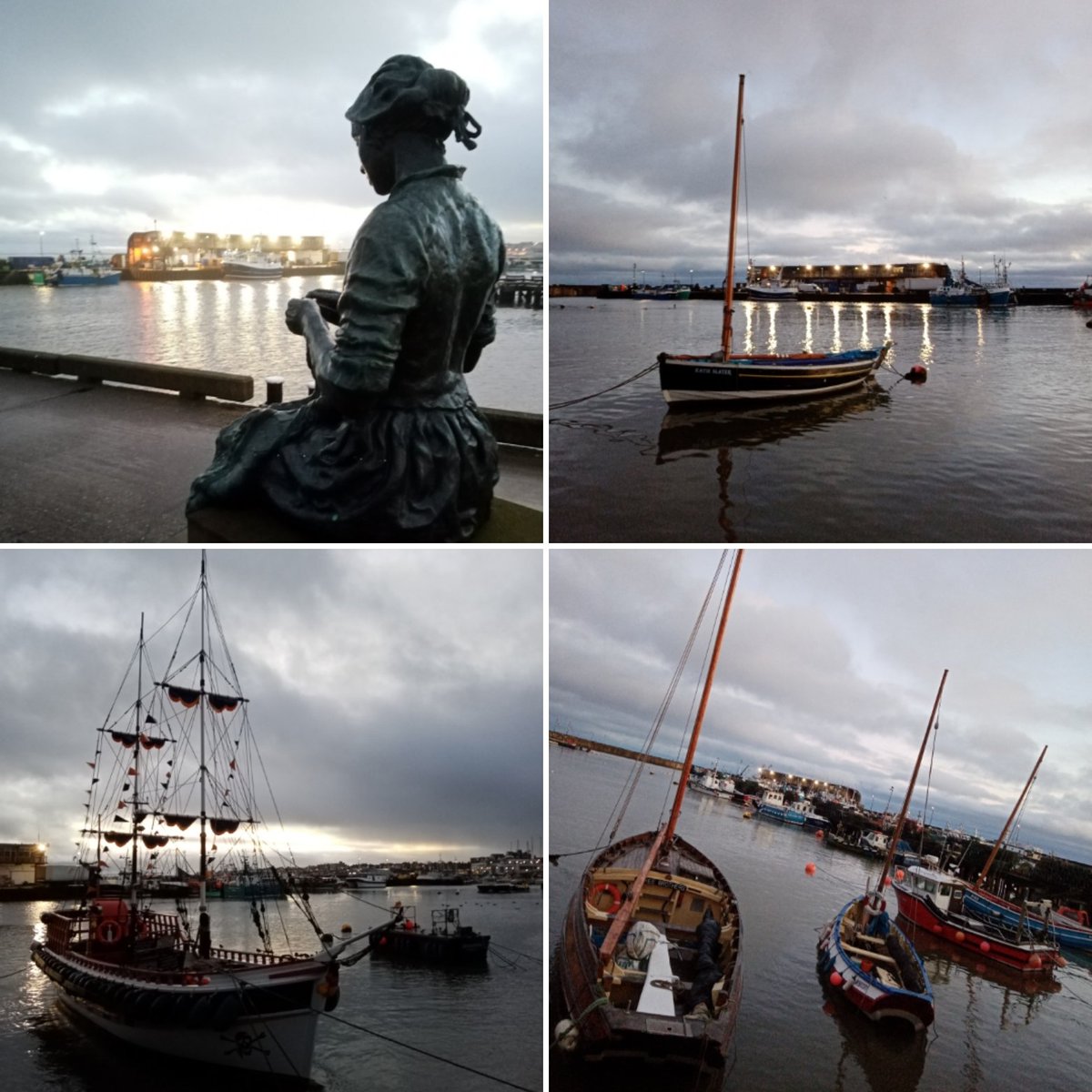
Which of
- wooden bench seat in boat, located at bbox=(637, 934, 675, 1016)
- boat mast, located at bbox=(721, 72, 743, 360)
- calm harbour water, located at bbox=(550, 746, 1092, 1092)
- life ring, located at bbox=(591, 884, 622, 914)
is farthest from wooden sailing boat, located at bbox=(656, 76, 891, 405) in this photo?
wooden bench seat in boat, located at bbox=(637, 934, 675, 1016)

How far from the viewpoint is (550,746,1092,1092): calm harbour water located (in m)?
7.73

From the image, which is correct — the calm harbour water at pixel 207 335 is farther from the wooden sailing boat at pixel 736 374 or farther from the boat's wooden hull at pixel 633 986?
the boat's wooden hull at pixel 633 986

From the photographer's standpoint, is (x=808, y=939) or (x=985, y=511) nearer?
(x=985, y=511)

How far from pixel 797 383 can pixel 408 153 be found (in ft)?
47.3

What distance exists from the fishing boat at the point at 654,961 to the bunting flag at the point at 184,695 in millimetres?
Result: 4825

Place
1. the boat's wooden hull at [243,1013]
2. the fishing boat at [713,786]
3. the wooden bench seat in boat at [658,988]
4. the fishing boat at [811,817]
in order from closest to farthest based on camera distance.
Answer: the wooden bench seat in boat at [658,988] → the boat's wooden hull at [243,1013] → the fishing boat at [811,817] → the fishing boat at [713,786]

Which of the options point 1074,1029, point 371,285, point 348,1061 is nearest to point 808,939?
point 1074,1029

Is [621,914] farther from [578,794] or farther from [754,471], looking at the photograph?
[578,794]

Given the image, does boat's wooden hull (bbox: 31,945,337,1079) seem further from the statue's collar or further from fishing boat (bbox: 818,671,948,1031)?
the statue's collar

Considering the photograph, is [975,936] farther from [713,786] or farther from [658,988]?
[713,786]

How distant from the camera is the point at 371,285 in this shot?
4.02 meters

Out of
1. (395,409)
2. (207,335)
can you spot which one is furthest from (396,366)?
(207,335)

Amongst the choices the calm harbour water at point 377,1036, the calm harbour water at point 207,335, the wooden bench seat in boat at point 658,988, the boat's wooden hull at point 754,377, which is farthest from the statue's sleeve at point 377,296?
the boat's wooden hull at point 754,377

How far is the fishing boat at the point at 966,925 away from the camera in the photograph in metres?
12.4
